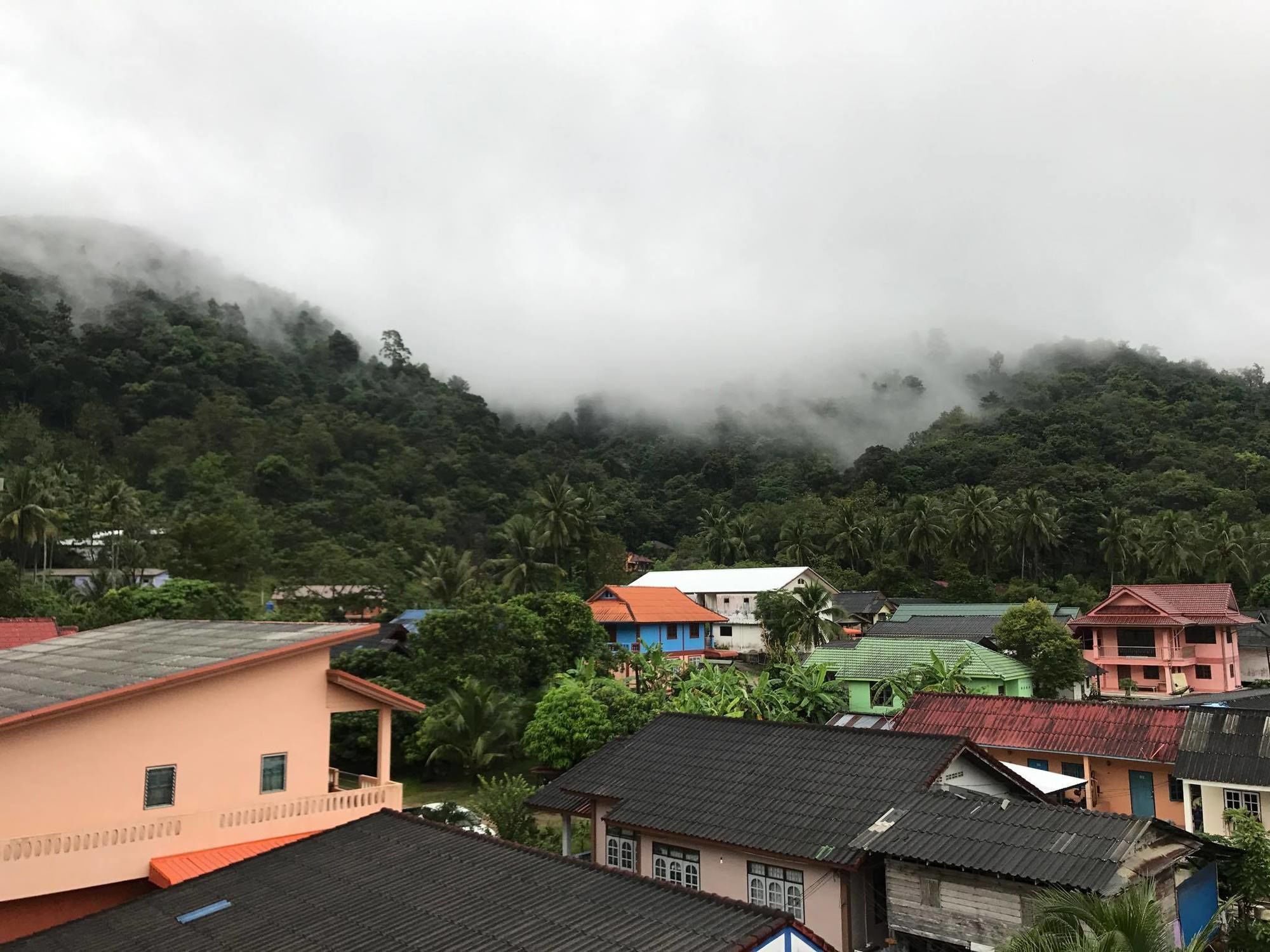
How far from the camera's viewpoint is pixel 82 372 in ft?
267

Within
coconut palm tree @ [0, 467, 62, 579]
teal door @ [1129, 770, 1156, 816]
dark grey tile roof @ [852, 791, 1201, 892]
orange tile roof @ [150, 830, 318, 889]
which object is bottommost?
teal door @ [1129, 770, 1156, 816]

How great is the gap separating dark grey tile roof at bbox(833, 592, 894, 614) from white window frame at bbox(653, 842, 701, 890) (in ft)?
158

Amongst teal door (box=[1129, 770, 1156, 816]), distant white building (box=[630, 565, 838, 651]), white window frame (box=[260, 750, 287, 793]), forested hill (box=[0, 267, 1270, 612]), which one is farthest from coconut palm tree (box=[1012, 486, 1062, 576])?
white window frame (box=[260, 750, 287, 793])

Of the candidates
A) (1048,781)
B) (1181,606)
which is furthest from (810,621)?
(1048,781)

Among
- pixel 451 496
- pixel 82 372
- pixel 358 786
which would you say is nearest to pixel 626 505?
pixel 451 496

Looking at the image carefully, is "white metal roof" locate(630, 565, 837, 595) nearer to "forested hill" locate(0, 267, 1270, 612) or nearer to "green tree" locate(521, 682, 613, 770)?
"forested hill" locate(0, 267, 1270, 612)

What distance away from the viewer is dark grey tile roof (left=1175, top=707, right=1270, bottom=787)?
771 inches

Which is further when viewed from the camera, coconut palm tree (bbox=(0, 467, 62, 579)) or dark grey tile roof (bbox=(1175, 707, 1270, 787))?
coconut palm tree (bbox=(0, 467, 62, 579))

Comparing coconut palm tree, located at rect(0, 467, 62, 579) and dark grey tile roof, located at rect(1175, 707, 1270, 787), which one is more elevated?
coconut palm tree, located at rect(0, 467, 62, 579)

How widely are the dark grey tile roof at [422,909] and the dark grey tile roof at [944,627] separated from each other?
1487 inches

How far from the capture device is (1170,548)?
205 ft

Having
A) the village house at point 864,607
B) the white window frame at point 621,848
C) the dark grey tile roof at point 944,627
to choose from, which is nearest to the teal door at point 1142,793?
the white window frame at point 621,848

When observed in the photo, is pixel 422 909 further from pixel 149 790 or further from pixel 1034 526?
pixel 1034 526

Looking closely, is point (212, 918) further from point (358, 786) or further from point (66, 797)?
point (358, 786)
